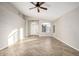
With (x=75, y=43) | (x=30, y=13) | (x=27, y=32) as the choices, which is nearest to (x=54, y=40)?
(x=75, y=43)

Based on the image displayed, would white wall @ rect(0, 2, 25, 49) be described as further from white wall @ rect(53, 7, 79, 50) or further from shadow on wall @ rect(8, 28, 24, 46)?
white wall @ rect(53, 7, 79, 50)

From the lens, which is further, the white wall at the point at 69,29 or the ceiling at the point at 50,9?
the white wall at the point at 69,29

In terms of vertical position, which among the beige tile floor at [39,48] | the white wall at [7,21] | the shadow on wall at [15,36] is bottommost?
the beige tile floor at [39,48]

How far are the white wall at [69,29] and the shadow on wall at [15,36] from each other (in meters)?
0.78

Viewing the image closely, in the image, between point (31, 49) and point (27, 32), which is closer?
point (31, 49)

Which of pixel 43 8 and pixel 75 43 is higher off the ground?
pixel 43 8

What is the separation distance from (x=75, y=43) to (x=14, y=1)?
1.57 metres

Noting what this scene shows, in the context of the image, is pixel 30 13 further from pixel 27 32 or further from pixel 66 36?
pixel 66 36

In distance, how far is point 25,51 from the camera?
2410 mm

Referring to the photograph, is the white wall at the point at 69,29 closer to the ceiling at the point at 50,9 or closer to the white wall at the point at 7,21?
the ceiling at the point at 50,9

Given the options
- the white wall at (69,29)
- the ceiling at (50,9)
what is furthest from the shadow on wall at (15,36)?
the white wall at (69,29)

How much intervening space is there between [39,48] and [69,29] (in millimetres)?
859

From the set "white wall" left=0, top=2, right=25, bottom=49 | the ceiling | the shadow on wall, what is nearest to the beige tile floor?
the shadow on wall

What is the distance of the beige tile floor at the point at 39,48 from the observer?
235 centimetres
